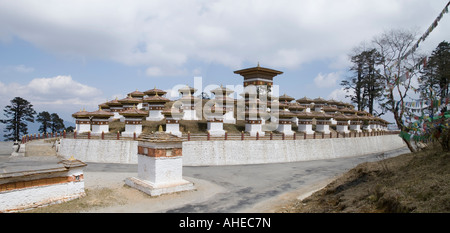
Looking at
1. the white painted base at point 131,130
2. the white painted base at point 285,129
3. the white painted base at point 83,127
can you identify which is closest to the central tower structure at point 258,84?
the white painted base at point 285,129

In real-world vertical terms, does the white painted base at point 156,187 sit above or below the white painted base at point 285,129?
below

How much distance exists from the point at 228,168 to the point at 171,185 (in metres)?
8.46

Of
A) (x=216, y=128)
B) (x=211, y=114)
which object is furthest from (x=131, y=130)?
(x=216, y=128)

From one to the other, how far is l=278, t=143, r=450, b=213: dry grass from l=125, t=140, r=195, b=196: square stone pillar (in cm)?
581

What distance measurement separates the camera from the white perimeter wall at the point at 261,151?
22.8 meters

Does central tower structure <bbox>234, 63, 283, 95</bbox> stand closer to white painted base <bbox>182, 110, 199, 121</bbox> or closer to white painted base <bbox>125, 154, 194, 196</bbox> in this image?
white painted base <bbox>182, 110, 199, 121</bbox>

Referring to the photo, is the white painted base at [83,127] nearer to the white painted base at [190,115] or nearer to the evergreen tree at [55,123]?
the white painted base at [190,115]

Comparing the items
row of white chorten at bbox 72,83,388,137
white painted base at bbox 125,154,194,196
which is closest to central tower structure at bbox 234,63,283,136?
row of white chorten at bbox 72,83,388,137

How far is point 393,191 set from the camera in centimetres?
757

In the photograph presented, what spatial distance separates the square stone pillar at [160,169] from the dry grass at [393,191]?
5807 millimetres

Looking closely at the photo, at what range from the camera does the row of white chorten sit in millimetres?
27297

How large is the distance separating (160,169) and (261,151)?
13.2 m
